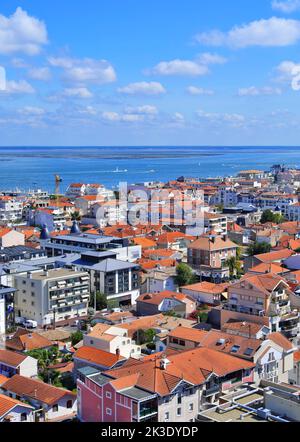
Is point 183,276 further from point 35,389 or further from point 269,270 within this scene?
point 35,389

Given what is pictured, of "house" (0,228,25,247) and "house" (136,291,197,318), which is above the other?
"house" (0,228,25,247)

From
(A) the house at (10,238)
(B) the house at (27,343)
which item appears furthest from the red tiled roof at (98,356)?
(A) the house at (10,238)

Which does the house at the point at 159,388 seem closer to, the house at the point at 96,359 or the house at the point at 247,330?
the house at the point at 96,359

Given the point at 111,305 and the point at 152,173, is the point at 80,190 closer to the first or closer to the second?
the point at 111,305

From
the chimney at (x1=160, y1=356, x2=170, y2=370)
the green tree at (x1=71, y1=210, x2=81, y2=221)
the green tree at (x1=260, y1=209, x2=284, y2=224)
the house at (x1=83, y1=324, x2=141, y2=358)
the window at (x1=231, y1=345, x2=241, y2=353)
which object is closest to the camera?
the chimney at (x1=160, y1=356, x2=170, y2=370)

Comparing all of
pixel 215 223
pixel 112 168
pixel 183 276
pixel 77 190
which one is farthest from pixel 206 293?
pixel 112 168

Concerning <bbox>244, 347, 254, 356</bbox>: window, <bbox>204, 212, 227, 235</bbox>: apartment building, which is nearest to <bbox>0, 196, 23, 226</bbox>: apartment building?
<bbox>204, 212, 227, 235</bbox>: apartment building

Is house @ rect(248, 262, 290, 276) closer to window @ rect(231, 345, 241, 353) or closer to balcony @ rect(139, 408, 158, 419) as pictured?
window @ rect(231, 345, 241, 353)
